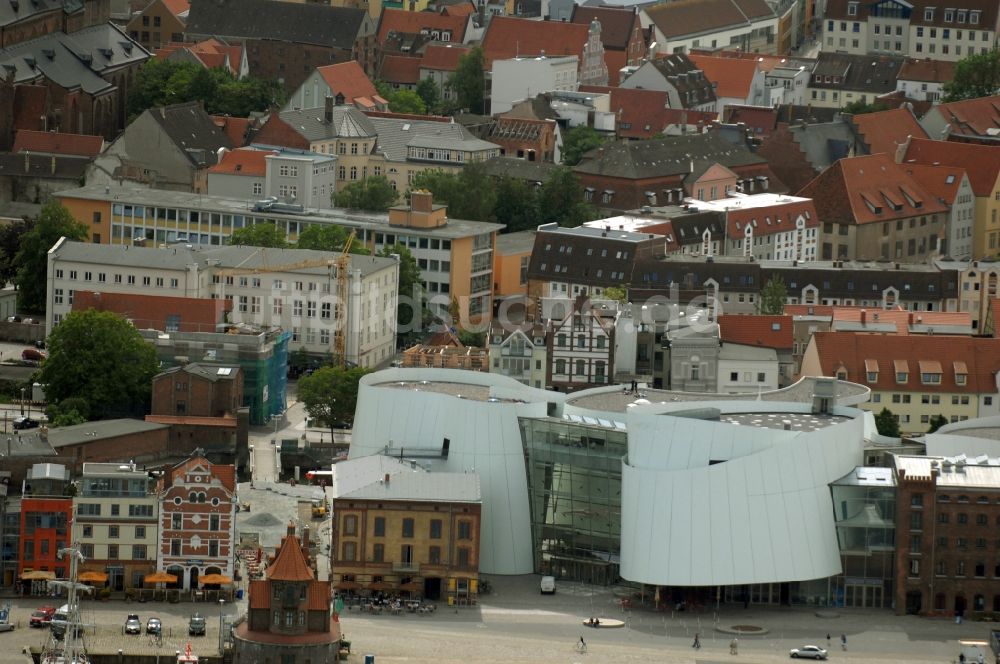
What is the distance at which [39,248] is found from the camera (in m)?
168

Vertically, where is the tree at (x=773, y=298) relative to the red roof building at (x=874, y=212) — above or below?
below

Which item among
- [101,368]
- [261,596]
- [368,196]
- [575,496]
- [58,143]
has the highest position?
[58,143]

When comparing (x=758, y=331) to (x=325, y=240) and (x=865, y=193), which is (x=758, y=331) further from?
(x=865, y=193)

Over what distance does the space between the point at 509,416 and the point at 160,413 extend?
1884 centimetres

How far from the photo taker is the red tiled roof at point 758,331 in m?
150

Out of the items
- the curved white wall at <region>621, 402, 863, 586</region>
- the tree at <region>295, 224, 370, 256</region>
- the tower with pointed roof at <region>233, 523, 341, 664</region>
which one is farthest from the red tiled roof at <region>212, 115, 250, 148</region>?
the tower with pointed roof at <region>233, 523, 341, 664</region>

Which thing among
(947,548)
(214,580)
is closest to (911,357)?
(947,548)

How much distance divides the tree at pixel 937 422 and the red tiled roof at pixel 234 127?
195 ft

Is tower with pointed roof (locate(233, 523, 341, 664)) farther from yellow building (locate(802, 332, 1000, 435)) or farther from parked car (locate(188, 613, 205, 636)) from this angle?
yellow building (locate(802, 332, 1000, 435))

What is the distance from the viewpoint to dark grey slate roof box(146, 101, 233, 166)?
18775 cm

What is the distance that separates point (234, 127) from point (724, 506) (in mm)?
76761

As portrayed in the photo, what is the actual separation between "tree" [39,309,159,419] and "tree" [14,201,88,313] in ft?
53.9

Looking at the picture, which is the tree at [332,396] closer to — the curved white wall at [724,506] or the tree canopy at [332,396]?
the tree canopy at [332,396]

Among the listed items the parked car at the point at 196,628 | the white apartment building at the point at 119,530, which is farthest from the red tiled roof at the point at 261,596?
the white apartment building at the point at 119,530
